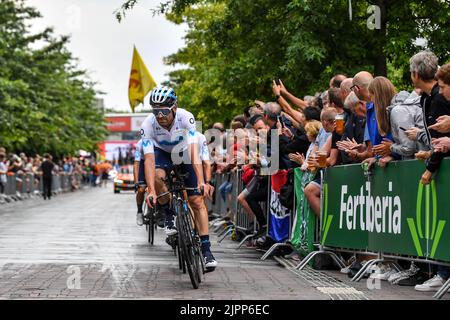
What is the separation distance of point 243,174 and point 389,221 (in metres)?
6.83

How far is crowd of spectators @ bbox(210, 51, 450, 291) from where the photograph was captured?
32.9 ft

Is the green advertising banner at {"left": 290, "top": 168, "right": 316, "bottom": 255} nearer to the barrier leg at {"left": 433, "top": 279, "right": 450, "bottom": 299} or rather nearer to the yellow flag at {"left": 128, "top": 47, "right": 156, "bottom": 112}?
the barrier leg at {"left": 433, "top": 279, "right": 450, "bottom": 299}

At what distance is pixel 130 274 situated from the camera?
12039mm

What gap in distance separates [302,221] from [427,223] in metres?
4.07

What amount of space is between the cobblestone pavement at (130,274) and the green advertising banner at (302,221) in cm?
39

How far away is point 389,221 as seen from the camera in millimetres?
11172

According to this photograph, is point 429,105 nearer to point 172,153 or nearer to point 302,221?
point 172,153

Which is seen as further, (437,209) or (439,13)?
(439,13)

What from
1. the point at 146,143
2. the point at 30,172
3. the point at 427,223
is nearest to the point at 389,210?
the point at 427,223

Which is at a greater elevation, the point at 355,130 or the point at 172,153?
the point at 355,130

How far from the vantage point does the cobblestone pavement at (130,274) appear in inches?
396

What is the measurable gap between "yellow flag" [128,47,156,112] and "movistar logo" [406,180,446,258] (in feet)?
100

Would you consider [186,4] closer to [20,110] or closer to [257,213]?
[257,213]
